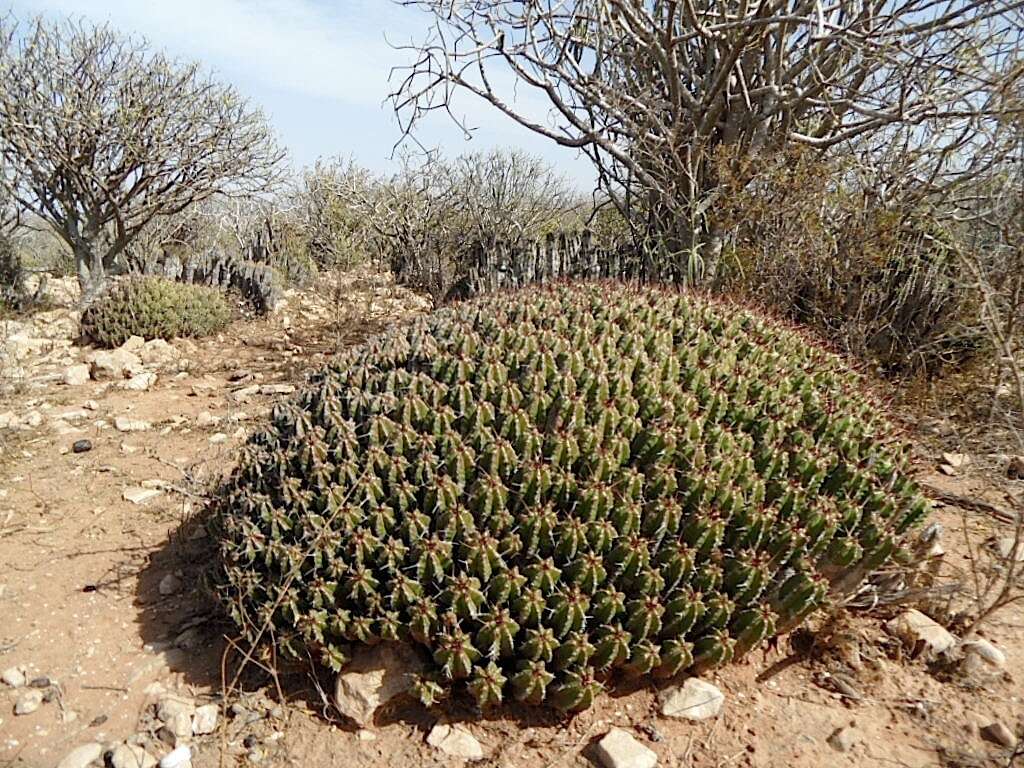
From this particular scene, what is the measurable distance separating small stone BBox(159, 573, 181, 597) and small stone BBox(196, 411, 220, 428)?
230cm

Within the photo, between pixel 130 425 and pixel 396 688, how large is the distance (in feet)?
13.2

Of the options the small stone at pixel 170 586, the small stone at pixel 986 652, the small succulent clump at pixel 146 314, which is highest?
the small succulent clump at pixel 146 314

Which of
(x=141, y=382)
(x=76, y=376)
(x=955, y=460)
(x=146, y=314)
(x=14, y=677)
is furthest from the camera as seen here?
(x=146, y=314)

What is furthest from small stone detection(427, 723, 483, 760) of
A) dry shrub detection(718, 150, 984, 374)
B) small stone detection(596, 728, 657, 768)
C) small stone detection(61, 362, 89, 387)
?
small stone detection(61, 362, 89, 387)

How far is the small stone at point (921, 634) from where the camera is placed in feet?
9.39

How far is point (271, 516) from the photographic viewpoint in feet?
8.84

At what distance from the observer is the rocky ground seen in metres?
2.46

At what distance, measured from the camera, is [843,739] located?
246cm

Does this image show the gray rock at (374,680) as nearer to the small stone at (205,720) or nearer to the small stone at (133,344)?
the small stone at (205,720)

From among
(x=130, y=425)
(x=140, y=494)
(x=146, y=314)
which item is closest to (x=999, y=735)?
(x=140, y=494)

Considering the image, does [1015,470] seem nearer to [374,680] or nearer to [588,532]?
[588,532]

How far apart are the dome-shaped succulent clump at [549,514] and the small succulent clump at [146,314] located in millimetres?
5958

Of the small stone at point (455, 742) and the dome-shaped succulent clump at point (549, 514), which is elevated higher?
the dome-shaped succulent clump at point (549, 514)

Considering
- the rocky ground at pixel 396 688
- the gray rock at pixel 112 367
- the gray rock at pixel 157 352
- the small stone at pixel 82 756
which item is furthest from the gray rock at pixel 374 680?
the gray rock at pixel 157 352
